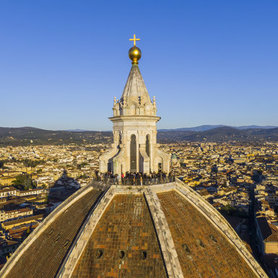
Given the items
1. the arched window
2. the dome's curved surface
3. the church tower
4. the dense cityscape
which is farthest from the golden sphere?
the dome's curved surface

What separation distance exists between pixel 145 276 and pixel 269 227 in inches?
1458

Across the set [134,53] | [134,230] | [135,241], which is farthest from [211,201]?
[135,241]

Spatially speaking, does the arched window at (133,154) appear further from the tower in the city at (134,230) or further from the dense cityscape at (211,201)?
the dense cityscape at (211,201)

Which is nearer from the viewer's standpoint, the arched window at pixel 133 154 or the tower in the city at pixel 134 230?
the tower in the city at pixel 134 230

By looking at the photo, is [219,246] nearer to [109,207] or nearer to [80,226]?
[109,207]

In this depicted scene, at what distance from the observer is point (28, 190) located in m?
82.1

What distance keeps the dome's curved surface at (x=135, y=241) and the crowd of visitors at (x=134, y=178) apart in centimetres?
32

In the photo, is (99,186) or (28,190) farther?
(28,190)

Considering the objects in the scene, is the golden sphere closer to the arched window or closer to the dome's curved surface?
the arched window

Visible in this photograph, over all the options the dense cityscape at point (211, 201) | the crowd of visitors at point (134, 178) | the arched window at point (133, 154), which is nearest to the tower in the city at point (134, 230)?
the arched window at point (133, 154)

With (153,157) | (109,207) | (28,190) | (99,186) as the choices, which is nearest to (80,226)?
(109,207)

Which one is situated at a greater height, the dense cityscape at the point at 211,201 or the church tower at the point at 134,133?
the church tower at the point at 134,133

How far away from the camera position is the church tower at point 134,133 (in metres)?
13.2

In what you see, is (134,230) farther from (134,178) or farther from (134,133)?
(134,133)
